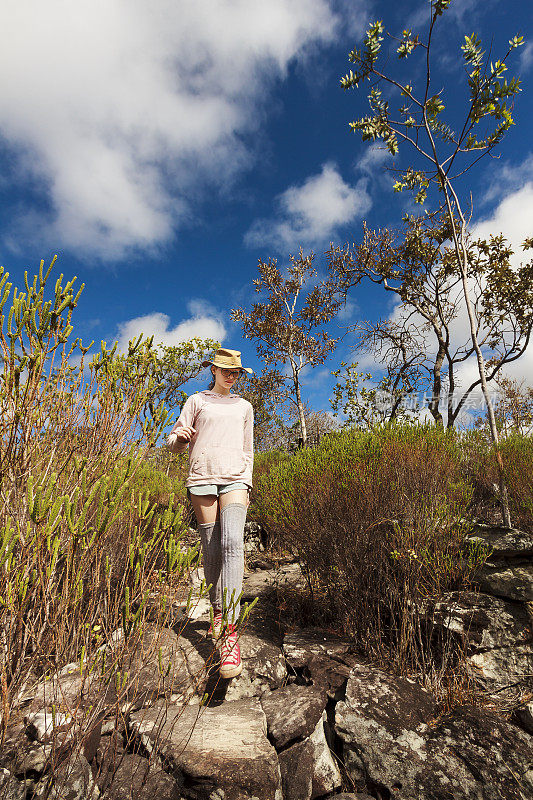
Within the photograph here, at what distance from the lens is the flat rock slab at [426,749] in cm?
190

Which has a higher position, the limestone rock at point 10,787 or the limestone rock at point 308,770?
the limestone rock at point 10,787

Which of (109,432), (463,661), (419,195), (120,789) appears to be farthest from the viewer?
(419,195)

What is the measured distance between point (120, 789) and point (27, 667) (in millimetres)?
698

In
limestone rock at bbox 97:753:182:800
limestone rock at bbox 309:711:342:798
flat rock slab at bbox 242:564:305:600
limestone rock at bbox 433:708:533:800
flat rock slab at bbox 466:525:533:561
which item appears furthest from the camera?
flat rock slab at bbox 242:564:305:600

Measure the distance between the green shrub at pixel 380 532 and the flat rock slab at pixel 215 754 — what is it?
3.37 ft

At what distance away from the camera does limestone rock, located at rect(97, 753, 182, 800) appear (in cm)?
171

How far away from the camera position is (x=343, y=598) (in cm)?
299

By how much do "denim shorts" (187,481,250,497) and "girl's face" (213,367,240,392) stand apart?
0.72m

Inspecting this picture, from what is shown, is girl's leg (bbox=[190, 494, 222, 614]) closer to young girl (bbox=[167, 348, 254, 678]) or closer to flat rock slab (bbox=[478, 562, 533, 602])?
young girl (bbox=[167, 348, 254, 678])

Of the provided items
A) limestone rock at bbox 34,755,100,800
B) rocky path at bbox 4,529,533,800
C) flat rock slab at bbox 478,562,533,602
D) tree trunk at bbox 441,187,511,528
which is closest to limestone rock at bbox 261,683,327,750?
rocky path at bbox 4,529,533,800

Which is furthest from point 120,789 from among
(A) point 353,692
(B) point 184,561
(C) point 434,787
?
(C) point 434,787

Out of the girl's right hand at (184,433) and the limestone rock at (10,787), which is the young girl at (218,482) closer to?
the girl's right hand at (184,433)

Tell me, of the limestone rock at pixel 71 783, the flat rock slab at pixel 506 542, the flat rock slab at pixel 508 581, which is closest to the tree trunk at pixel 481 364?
the flat rock slab at pixel 506 542

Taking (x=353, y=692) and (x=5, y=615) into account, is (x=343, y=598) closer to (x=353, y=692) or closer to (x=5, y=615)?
(x=353, y=692)
